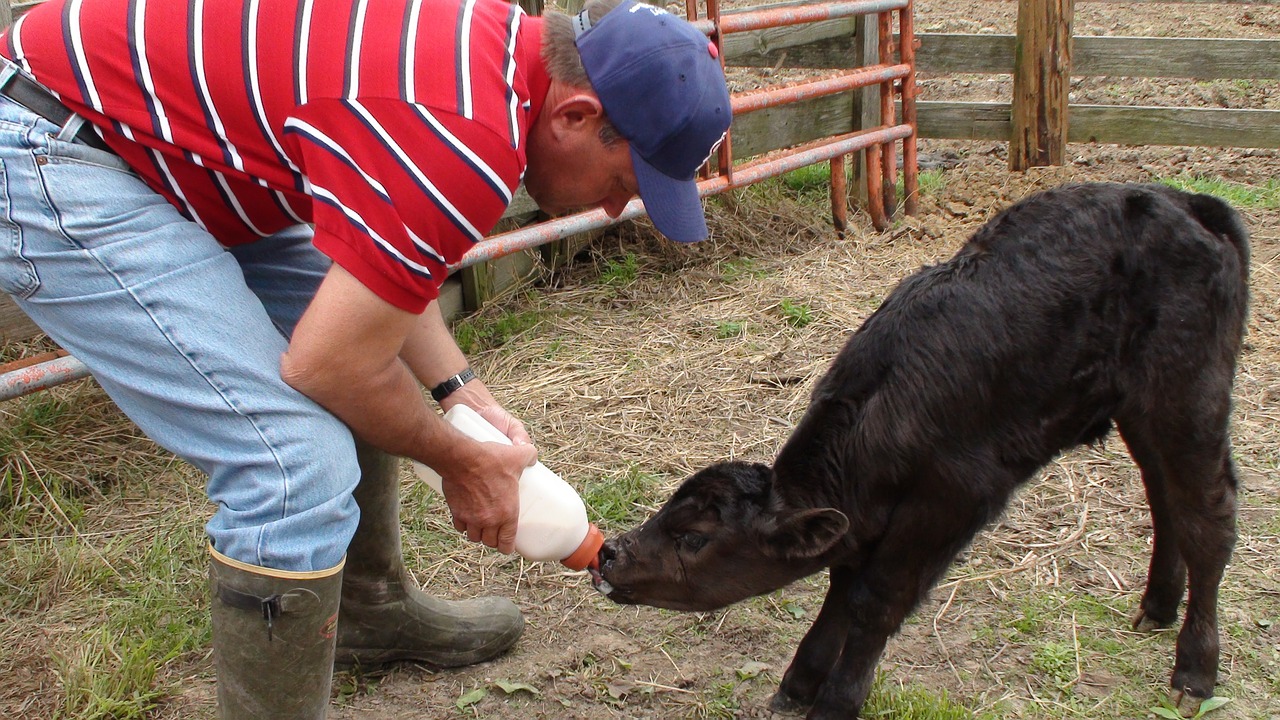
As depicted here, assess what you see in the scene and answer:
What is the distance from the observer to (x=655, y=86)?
2305mm

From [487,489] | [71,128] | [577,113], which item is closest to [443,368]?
[487,489]

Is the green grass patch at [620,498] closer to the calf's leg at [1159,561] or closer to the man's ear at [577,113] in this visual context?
the calf's leg at [1159,561]

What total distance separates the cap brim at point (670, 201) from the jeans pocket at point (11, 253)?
1.30 meters

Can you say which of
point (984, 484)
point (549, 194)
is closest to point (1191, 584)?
point (984, 484)

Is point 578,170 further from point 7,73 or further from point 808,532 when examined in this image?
point 808,532

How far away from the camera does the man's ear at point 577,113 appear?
7.61 ft

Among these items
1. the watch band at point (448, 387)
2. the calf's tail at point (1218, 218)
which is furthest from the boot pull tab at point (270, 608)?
the calf's tail at point (1218, 218)

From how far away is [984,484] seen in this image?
3414 millimetres

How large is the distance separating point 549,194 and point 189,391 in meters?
0.90

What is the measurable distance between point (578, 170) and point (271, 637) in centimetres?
125

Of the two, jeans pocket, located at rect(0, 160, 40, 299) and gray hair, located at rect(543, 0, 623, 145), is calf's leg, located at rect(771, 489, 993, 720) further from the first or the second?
jeans pocket, located at rect(0, 160, 40, 299)

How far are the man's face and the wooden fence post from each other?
23.0 ft

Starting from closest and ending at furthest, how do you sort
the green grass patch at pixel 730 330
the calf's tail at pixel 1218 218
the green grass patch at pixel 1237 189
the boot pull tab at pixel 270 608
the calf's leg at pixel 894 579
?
the boot pull tab at pixel 270 608 → the calf's leg at pixel 894 579 → the calf's tail at pixel 1218 218 → the green grass patch at pixel 730 330 → the green grass patch at pixel 1237 189

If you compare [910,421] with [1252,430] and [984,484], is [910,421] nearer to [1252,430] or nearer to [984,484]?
[984,484]
